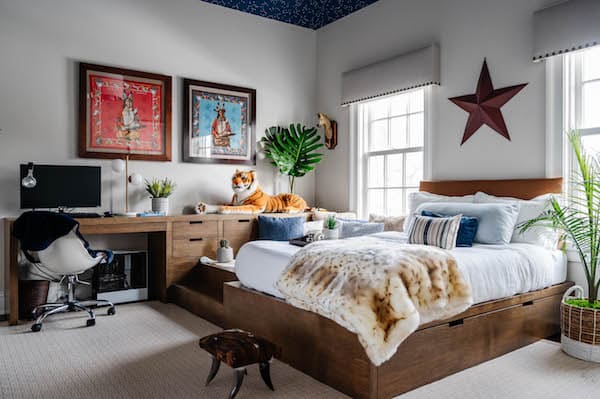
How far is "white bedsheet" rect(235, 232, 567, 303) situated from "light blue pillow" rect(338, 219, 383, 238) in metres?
1.14

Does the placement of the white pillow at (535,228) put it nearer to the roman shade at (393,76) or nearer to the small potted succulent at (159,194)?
the roman shade at (393,76)

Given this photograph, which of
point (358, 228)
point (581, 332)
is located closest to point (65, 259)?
point (358, 228)

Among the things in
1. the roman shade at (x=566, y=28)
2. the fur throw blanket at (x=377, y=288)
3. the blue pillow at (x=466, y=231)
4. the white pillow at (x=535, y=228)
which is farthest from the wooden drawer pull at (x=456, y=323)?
the roman shade at (x=566, y=28)

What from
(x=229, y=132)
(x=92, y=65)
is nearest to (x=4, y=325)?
(x=92, y=65)

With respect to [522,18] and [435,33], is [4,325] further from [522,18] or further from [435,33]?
[522,18]

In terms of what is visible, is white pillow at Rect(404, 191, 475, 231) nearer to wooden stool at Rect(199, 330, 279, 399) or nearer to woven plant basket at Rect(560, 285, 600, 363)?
woven plant basket at Rect(560, 285, 600, 363)

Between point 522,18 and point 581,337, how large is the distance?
8.01 ft

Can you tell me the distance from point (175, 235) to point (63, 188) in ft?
3.40

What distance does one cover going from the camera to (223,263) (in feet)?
14.0

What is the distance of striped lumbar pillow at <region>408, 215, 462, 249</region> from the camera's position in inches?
120

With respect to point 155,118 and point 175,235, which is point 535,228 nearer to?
point 175,235

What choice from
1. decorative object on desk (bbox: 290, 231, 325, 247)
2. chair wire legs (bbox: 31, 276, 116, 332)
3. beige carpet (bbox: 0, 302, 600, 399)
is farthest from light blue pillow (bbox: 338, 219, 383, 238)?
chair wire legs (bbox: 31, 276, 116, 332)

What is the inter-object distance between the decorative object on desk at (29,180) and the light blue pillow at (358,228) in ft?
8.67

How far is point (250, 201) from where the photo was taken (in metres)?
4.87
